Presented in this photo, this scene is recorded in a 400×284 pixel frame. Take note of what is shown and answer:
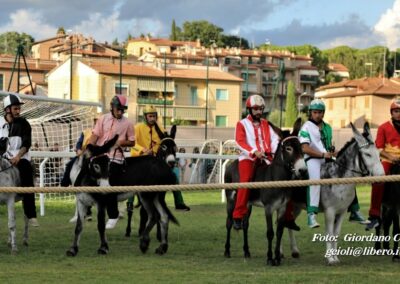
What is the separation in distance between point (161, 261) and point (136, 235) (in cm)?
367

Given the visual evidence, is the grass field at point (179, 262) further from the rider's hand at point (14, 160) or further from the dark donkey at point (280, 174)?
the rider's hand at point (14, 160)

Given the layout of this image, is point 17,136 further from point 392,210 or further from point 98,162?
point 392,210

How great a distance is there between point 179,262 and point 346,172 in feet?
8.77

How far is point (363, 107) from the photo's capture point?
96.5 metres

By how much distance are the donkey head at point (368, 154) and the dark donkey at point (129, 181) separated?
3031mm

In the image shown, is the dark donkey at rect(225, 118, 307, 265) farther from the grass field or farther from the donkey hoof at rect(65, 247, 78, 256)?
the donkey hoof at rect(65, 247, 78, 256)

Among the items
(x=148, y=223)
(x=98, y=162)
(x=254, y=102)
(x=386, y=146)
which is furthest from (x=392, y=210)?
(x=98, y=162)

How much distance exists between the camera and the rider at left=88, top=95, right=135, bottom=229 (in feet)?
41.7

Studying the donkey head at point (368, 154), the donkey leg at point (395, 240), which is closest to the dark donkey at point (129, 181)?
the donkey head at point (368, 154)

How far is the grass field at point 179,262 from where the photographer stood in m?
9.93

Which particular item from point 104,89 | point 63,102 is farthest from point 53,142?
point 104,89

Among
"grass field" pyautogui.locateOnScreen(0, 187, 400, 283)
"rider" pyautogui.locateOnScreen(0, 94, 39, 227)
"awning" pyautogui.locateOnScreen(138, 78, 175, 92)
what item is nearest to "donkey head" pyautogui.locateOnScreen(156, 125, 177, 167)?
"grass field" pyautogui.locateOnScreen(0, 187, 400, 283)

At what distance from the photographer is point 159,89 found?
258 feet

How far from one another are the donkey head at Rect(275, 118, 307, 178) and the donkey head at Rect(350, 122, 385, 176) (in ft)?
2.72
